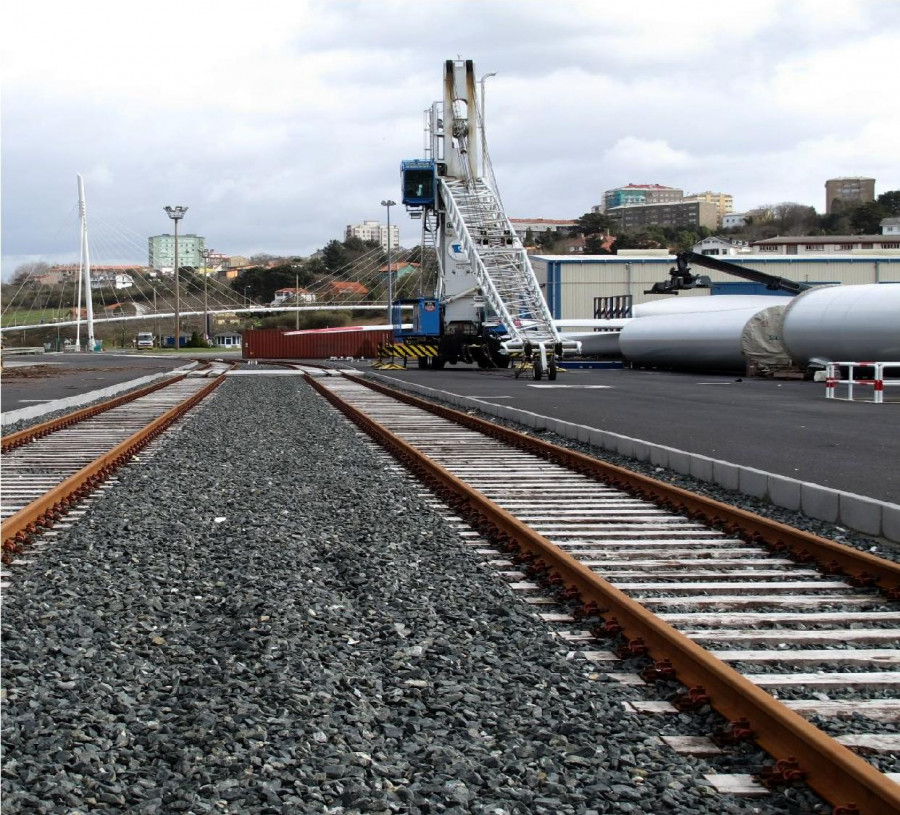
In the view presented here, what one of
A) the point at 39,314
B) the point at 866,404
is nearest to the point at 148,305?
the point at 39,314

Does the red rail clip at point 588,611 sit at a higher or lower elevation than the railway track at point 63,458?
lower

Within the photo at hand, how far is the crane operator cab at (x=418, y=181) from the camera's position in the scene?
48688 mm

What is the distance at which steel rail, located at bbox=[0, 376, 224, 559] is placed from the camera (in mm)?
8047

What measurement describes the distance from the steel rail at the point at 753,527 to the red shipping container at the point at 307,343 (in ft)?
225

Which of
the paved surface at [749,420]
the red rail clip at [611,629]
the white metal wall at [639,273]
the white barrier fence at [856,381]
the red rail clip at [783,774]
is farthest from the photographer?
the white metal wall at [639,273]

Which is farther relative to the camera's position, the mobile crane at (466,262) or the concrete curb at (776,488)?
the mobile crane at (466,262)

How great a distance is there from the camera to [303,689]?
4676 millimetres

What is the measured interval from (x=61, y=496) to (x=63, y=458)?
13.3 ft

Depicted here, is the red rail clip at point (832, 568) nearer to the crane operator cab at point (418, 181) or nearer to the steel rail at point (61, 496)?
the steel rail at point (61, 496)

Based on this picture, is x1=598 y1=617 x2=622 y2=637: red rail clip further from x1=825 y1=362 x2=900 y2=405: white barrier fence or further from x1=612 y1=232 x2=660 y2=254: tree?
x1=612 y1=232 x2=660 y2=254: tree

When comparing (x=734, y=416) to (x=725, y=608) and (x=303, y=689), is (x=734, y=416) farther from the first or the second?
(x=303, y=689)

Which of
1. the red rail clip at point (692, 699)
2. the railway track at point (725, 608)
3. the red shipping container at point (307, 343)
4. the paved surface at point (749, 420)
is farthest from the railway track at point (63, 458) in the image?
the red shipping container at point (307, 343)

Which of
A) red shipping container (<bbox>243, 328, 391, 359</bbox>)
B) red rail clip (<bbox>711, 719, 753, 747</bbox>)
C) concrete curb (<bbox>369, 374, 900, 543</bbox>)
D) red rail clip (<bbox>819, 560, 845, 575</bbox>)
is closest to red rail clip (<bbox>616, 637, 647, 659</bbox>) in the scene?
red rail clip (<bbox>711, 719, 753, 747</bbox>)

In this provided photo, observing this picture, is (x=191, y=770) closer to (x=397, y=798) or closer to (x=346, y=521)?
(x=397, y=798)
